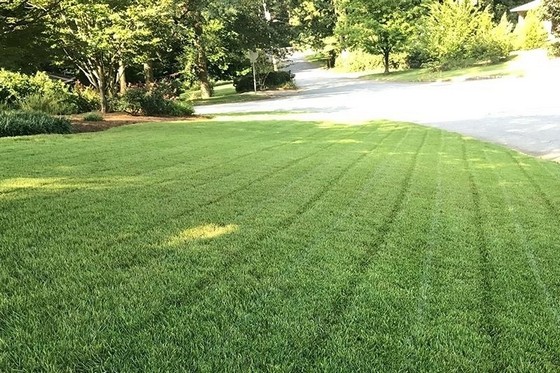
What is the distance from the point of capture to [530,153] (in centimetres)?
991

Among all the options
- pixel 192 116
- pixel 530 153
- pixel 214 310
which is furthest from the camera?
pixel 192 116

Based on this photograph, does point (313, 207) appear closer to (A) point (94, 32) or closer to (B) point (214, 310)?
(B) point (214, 310)

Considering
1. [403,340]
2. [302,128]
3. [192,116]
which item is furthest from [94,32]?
[403,340]


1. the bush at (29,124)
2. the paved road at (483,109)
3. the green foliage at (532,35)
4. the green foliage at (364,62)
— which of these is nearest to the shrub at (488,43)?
the green foliage at (532,35)

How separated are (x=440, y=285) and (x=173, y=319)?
6.06 feet

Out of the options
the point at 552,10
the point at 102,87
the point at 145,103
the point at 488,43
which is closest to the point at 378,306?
the point at 145,103

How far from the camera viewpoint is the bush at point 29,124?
34.7 ft

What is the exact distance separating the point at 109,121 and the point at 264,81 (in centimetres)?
2078

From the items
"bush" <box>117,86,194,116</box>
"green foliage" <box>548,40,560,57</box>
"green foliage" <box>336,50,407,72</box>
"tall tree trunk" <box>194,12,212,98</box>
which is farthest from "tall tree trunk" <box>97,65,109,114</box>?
"green foliage" <box>336,50,407,72</box>

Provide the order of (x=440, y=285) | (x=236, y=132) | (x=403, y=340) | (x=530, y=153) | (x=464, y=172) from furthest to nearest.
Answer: (x=236, y=132) < (x=530, y=153) < (x=464, y=172) < (x=440, y=285) < (x=403, y=340)

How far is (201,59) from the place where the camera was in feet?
93.0

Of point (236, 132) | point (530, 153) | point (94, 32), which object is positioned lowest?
point (530, 153)

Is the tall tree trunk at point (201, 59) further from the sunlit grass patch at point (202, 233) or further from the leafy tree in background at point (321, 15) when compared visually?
the sunlit grass patch at point (202, 233)

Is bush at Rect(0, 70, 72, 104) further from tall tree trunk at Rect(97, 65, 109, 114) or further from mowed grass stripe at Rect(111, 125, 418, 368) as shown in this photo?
mowed grass stripe at Rect(111, 125, 418, 368)
